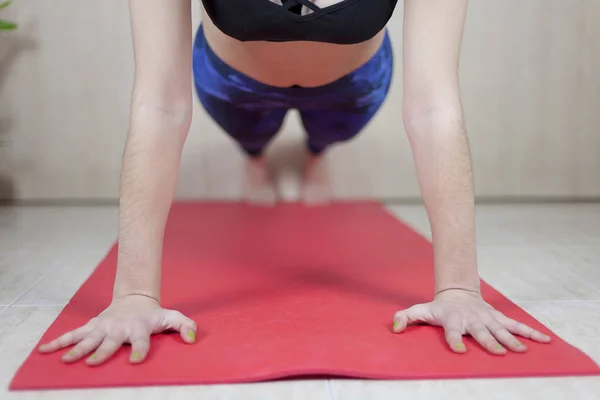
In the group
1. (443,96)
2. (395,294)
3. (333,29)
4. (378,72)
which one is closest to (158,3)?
(333,29)

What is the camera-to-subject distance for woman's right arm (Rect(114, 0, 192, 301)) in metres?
0.95

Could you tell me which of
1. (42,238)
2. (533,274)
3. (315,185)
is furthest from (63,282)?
(315,185)

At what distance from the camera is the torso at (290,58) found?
4.30 feet

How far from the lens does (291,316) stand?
1021 millimetres

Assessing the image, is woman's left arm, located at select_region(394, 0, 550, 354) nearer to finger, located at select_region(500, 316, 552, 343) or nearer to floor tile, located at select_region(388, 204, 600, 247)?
finger, located at select_region(500, 316, 552, 343)

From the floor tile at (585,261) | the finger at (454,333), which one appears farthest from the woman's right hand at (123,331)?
the floor tile at (585,261)

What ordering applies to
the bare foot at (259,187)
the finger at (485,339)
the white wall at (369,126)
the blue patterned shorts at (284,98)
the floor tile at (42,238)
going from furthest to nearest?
the white wall at (369,126), the bare foot at (259,187), the blue patterned shorts at (284,98), the floor tile at (42,238), the finger at (485,339)

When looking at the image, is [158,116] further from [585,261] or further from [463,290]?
[585,261]

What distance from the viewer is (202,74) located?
5.29ft

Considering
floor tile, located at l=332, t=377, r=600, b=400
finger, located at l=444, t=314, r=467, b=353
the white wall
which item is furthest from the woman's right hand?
the white wall

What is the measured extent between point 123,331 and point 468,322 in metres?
0.48

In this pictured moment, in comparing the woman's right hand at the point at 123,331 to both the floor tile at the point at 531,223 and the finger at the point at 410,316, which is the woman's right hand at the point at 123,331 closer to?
the finger at the point at 410,316

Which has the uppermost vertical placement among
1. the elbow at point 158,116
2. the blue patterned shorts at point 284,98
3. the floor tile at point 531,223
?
the blue patterned shorts at point 284,98

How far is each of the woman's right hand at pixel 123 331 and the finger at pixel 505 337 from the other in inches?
16.6
